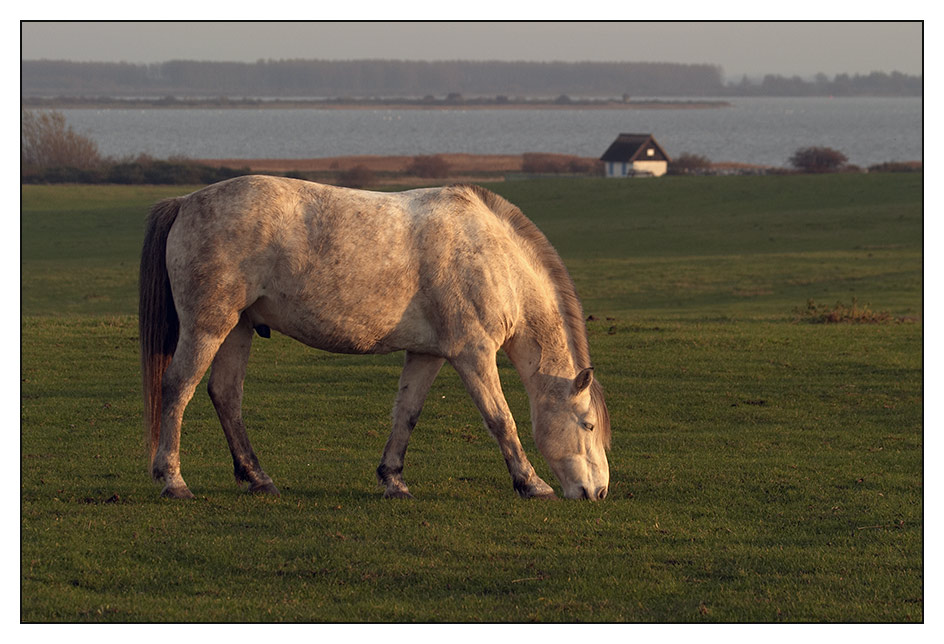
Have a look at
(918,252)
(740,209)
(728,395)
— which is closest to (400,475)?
(728,395)

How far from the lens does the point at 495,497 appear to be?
29.9 feet

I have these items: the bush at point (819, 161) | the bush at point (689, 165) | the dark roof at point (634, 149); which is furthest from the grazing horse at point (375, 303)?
the dark roof at point (634, 149)

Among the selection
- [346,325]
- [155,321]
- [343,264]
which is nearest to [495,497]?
[346,325]

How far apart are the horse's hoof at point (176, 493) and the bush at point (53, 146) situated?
5266cm

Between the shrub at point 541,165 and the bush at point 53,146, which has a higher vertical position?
the bush at point 53,146

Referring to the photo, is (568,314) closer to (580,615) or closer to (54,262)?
(580,615)

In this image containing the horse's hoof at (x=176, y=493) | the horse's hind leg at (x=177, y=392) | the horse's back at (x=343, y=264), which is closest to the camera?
the horse's back at (x=343, y=264)

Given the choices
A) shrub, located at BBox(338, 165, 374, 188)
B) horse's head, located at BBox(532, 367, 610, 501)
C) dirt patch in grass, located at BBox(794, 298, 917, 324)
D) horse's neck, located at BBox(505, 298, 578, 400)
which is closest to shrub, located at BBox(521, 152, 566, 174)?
shrub, located at BBox(338, 165, 374, 188)

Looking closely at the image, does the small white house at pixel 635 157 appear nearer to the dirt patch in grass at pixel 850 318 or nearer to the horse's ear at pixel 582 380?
the dirt patch in grass at pixel 850 318

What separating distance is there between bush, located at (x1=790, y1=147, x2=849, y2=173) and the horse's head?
66.8 meters

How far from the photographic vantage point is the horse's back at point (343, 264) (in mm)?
8438

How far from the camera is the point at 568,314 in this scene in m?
9.27

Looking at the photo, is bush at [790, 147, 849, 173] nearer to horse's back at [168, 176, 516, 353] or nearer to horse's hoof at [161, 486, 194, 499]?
horse's back at [168, 176, 516, 353]

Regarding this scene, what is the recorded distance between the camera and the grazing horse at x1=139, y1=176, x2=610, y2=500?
334 inches
